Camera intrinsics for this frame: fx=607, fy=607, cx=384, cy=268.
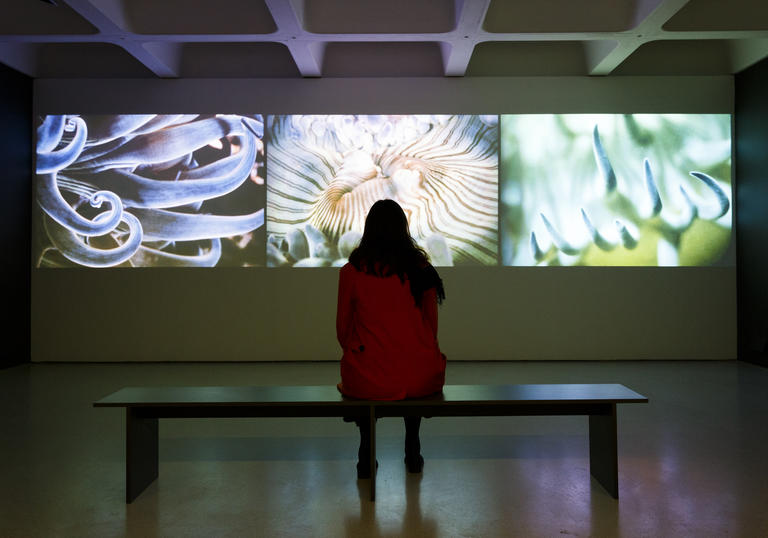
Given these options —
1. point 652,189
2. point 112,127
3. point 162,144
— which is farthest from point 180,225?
point 652,189

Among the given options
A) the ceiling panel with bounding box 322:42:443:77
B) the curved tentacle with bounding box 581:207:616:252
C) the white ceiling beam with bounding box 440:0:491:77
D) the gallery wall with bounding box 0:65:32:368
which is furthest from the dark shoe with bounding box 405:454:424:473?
the gallery wall with bounding box 0:65:32:368

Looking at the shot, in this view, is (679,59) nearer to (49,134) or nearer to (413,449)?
(413,449)

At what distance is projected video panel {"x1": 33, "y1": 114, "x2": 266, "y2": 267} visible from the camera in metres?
6.25

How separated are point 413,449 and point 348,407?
0.44 m

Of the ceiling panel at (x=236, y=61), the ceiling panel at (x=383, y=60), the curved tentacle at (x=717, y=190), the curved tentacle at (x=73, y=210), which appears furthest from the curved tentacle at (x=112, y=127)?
the curved tentacle at (x=717, y=190)

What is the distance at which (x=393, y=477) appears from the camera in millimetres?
2623

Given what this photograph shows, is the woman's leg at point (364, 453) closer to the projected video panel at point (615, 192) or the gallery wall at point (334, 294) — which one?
the gallery wall at point (334, 294)

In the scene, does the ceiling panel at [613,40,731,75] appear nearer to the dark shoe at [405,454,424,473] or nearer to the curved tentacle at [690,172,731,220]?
the curved tentacle at [690,172,731,220]

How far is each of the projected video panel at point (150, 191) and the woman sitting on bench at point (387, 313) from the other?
3.98 meters

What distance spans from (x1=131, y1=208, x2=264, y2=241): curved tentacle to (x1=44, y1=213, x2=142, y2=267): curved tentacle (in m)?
0.10

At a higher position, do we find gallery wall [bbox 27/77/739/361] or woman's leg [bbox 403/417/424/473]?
gallery wall [bbox 27/77/739/361]

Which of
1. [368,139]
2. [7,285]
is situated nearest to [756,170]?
[368,139]

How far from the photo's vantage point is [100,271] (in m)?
6.26

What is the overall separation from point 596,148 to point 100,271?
5285 millimetres
